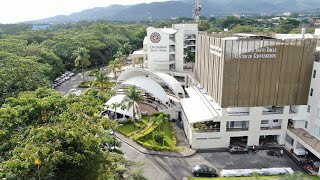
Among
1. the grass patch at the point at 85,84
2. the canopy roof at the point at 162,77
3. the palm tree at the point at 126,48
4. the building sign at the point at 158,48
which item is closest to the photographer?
the canopy roof at the point at 162,77

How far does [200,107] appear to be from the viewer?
154 ft

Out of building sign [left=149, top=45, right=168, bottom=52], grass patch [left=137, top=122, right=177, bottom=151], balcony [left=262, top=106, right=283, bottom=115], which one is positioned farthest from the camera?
building sign [left=149, top=45, right=168, bottom=52]

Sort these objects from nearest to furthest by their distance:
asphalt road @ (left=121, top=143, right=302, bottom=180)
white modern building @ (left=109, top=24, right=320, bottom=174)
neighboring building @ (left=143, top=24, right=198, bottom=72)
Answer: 1. asphalt road @ (left=121, top=143, right=302, bottom=180)
2. white modern building @ (left=109, top=24, right=320, bottom=174)
3. neighboring building @ (left=143, top=24, right=198, bottom=72)

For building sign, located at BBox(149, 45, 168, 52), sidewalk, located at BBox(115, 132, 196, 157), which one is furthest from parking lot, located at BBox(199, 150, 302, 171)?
building sign, located at BBox(149, 45, 168, 52)

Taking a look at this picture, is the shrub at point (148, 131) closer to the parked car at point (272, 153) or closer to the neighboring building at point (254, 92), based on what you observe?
the neighboring building at point (254, 92)

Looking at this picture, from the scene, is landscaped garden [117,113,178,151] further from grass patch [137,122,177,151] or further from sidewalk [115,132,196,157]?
sidewalk [115,132,196,157]

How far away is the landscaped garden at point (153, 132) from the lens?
43.2 m

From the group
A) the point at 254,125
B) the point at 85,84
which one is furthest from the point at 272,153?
the point at 85,84

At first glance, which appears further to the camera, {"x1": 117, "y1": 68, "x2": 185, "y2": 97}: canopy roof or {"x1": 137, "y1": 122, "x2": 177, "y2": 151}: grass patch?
{"x1": 117, "y1": 68, "x2": 185, "y2": 97}: canopy roof

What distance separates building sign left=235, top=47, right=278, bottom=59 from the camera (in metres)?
39.3

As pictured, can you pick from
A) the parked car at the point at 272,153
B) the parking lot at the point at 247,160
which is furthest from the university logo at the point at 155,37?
the parked car at the point at 272,153

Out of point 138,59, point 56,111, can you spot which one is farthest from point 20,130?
point 138,59

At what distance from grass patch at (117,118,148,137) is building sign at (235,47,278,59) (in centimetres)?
2088

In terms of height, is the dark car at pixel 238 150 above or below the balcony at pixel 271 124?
below
